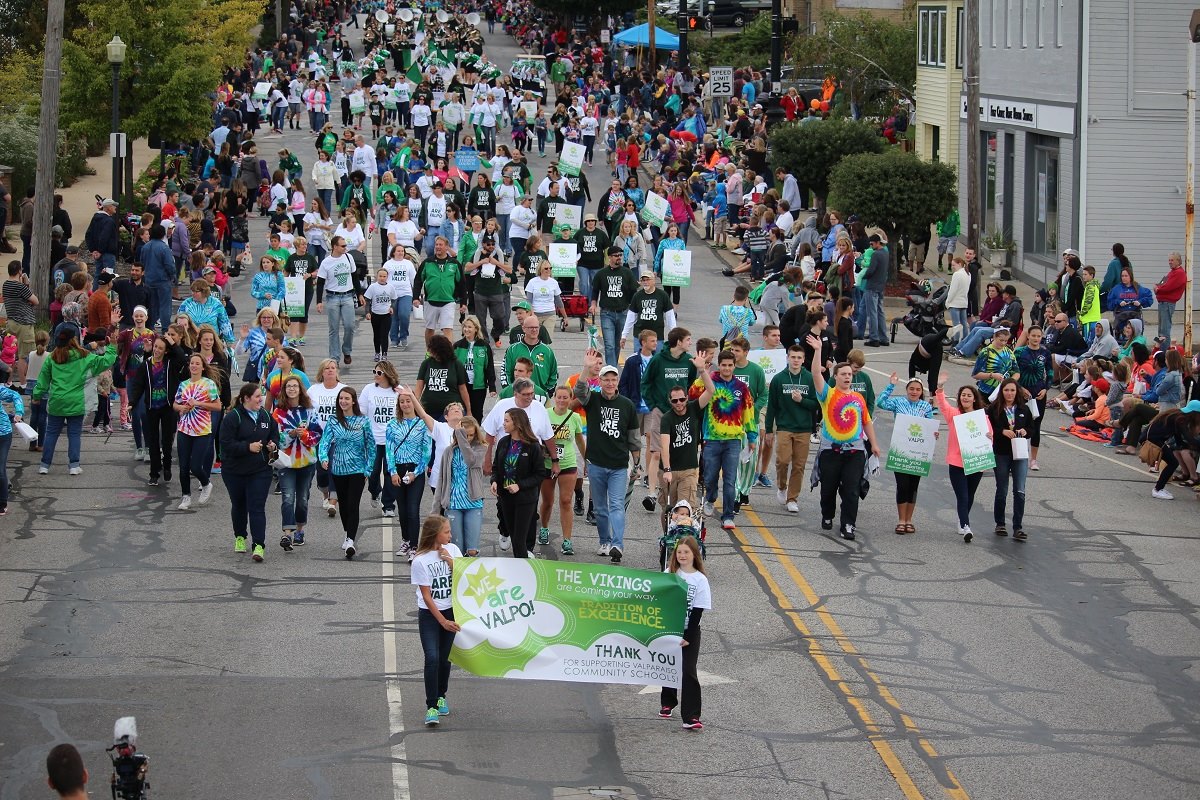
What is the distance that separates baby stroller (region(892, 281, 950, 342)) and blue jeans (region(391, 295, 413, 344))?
727 centimetres

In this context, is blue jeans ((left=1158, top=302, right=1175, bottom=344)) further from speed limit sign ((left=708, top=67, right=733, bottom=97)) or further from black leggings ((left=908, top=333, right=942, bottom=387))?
speed limit sign ((left=708, top=67, right=733, bottom=97))

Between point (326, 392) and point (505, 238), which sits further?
point (505, 238)

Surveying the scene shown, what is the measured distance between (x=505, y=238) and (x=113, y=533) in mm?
16768

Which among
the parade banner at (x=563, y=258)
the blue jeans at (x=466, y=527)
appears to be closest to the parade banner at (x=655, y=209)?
the parade banner at (x=563, y=258)

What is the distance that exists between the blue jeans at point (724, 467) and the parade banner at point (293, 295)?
9.48 metres

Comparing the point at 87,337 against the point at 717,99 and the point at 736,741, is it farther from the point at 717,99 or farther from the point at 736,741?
the point at 717,99

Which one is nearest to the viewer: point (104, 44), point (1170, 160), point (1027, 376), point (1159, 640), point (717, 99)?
point (1159, 640)

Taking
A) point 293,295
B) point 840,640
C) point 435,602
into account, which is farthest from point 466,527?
point 293,295

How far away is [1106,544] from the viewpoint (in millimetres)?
16156

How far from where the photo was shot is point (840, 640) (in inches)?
513

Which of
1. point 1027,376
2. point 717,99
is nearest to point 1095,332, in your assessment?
point 1027,376

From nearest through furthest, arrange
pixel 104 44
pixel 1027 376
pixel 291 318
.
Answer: pixel 1027 376
pixel 291 318
pixel 104 44

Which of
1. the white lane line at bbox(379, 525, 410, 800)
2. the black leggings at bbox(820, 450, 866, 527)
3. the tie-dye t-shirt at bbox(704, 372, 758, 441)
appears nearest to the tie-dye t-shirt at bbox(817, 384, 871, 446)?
the black leggings at bbox(820, 450, 866, 527)

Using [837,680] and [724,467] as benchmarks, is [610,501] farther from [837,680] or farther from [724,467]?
[837,680]
